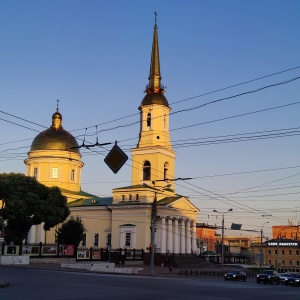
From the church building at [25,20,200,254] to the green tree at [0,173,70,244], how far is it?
1452cm

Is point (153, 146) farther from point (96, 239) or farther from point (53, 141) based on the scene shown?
point (53, 141)

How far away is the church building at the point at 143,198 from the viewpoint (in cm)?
7262

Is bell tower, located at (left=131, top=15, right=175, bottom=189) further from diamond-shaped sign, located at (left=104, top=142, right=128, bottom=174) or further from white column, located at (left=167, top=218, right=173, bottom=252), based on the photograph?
diamond-shaped sign, located at (left=104, top=142, right=128, bottom=174)

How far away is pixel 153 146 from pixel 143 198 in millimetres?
8109

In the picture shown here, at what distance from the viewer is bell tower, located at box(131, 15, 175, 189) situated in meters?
75.1

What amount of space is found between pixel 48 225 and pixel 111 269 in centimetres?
1442

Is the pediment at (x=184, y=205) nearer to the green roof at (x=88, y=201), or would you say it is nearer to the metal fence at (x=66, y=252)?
the green roof at (x=88, y=201)

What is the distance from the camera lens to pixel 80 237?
64.9 metres

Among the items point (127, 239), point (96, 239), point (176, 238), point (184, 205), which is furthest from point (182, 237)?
point (96, 239)

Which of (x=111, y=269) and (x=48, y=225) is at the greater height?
(x=48, y=225)

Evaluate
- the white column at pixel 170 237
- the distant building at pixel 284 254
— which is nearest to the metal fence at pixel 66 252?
the white column at pixel 170 237

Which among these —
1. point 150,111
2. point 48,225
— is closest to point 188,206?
point 150,111

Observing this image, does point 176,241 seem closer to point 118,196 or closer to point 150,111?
point 118,196

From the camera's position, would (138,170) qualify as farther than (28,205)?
Yes
